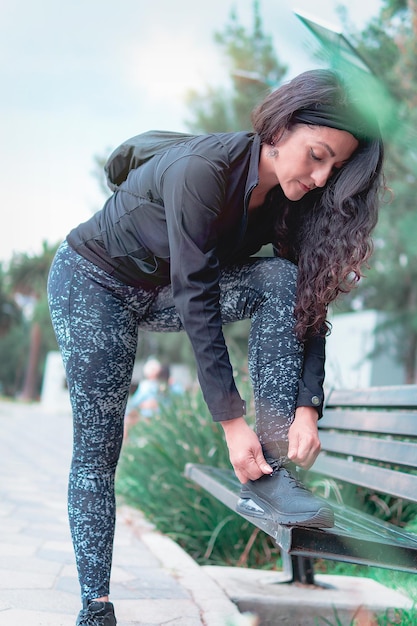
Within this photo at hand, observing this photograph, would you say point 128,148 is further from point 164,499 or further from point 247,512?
point 164,499

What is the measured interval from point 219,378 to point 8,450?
689 centimetres

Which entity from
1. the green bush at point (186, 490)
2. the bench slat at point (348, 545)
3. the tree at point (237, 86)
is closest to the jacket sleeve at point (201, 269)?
the bench slat at point (348, 545)

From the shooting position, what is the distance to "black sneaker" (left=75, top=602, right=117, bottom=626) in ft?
5.81

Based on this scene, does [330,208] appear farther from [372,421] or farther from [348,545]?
[372,421]

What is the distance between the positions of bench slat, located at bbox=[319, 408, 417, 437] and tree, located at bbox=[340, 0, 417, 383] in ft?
1.88

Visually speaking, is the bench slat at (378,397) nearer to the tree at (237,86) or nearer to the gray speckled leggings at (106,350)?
the gray speckled leggings at (106,350)

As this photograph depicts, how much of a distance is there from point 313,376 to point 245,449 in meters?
0.31

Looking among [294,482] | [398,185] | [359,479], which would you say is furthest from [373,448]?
[398,185]

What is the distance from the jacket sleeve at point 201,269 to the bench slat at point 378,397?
908 mm

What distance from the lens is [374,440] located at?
240cm

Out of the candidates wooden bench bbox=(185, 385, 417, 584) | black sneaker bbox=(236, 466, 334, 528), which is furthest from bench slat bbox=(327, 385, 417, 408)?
black sneaker bbox=(236, 466, 334, 528)

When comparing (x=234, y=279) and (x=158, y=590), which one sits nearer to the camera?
(x=234, y=279)

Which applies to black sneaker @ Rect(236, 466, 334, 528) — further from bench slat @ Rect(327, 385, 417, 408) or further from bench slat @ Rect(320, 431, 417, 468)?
bench slat @ Rect(327, 385, 417, 408)

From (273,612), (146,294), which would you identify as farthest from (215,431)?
(146,294)
